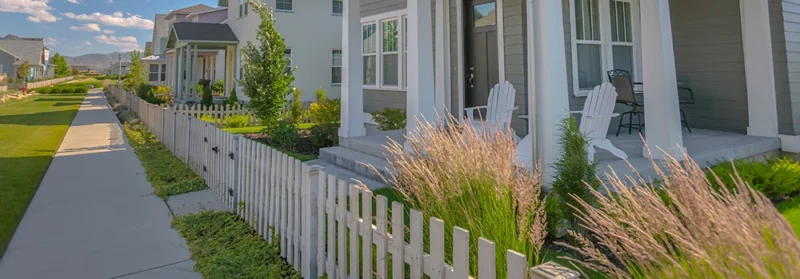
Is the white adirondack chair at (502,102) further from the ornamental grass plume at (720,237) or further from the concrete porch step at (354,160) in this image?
the ornamental grass plume at (720,237)

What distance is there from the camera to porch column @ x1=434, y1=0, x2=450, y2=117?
25.1 ft

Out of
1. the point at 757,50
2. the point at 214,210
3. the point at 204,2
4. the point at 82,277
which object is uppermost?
the point at 204,2

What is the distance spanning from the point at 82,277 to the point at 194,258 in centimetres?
75

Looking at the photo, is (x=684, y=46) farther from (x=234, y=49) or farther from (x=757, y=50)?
(x=234, y=49)

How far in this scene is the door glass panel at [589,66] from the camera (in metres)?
6.93

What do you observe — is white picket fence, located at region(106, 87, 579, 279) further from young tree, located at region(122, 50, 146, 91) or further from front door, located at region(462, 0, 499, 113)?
young tree, located at region(122, 50, 146, 91)

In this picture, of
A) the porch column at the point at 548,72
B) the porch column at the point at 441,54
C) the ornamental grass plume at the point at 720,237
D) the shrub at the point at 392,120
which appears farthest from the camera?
the shrub at the point at 392,120

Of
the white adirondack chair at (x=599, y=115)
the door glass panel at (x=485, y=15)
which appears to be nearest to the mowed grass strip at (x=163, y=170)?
the white adirondack chair at (x=599, y=115)

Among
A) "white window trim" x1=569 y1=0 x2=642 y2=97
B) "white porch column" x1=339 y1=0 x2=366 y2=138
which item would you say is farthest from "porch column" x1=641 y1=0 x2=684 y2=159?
"white porch column" x1=339 y1=0 x2=366 y2=138

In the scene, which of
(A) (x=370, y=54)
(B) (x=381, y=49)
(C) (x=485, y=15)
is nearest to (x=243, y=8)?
(A) (x=370, y=54)

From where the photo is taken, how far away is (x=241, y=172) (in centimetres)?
475

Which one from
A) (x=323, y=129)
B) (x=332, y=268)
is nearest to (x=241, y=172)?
(x=332, y=268)

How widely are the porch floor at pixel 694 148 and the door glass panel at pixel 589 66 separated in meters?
0.90

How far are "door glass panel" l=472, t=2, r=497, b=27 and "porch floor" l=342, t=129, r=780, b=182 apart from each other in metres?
2.38
